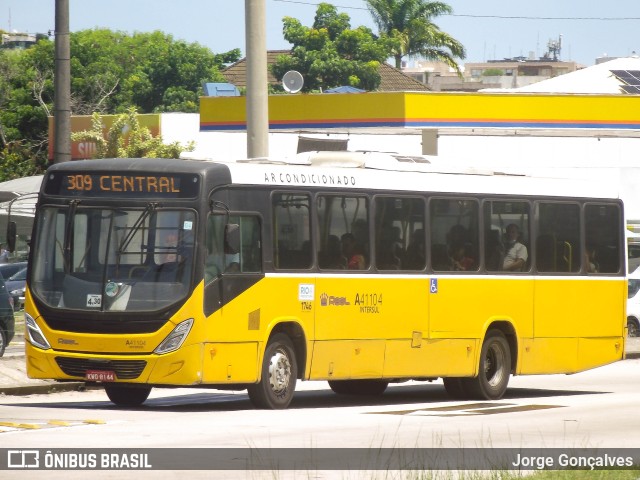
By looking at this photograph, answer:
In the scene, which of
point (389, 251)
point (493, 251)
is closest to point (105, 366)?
point (389, 251)

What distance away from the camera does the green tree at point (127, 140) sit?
50.1m

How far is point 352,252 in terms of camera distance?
1819 cm

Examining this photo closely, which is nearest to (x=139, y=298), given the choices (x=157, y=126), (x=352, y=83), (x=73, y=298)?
(x=73, y=298)

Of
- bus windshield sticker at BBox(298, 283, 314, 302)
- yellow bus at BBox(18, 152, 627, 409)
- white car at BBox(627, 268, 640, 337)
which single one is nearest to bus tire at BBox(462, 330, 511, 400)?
yellow bus at BBox(18, 152, 627, 409)

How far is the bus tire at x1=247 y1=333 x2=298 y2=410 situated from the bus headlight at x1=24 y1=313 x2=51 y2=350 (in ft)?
7.71

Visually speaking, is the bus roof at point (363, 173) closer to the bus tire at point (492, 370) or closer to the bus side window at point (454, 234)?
the bus side window at point (454, 234)

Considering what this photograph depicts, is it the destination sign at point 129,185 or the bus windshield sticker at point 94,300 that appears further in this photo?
the destination sign at point 129,185

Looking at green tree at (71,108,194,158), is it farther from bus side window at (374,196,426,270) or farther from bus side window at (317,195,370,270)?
bus side window at (317,195,370,270)

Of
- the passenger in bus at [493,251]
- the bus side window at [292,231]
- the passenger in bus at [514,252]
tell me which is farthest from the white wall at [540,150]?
the bus side window at [292,231]

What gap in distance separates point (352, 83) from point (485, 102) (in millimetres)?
41831

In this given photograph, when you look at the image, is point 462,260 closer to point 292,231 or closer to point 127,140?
point 292,231

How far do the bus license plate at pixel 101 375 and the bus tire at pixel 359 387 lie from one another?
16.7 feet

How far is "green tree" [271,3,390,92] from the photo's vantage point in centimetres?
8900

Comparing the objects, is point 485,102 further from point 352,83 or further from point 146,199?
point 352,83
